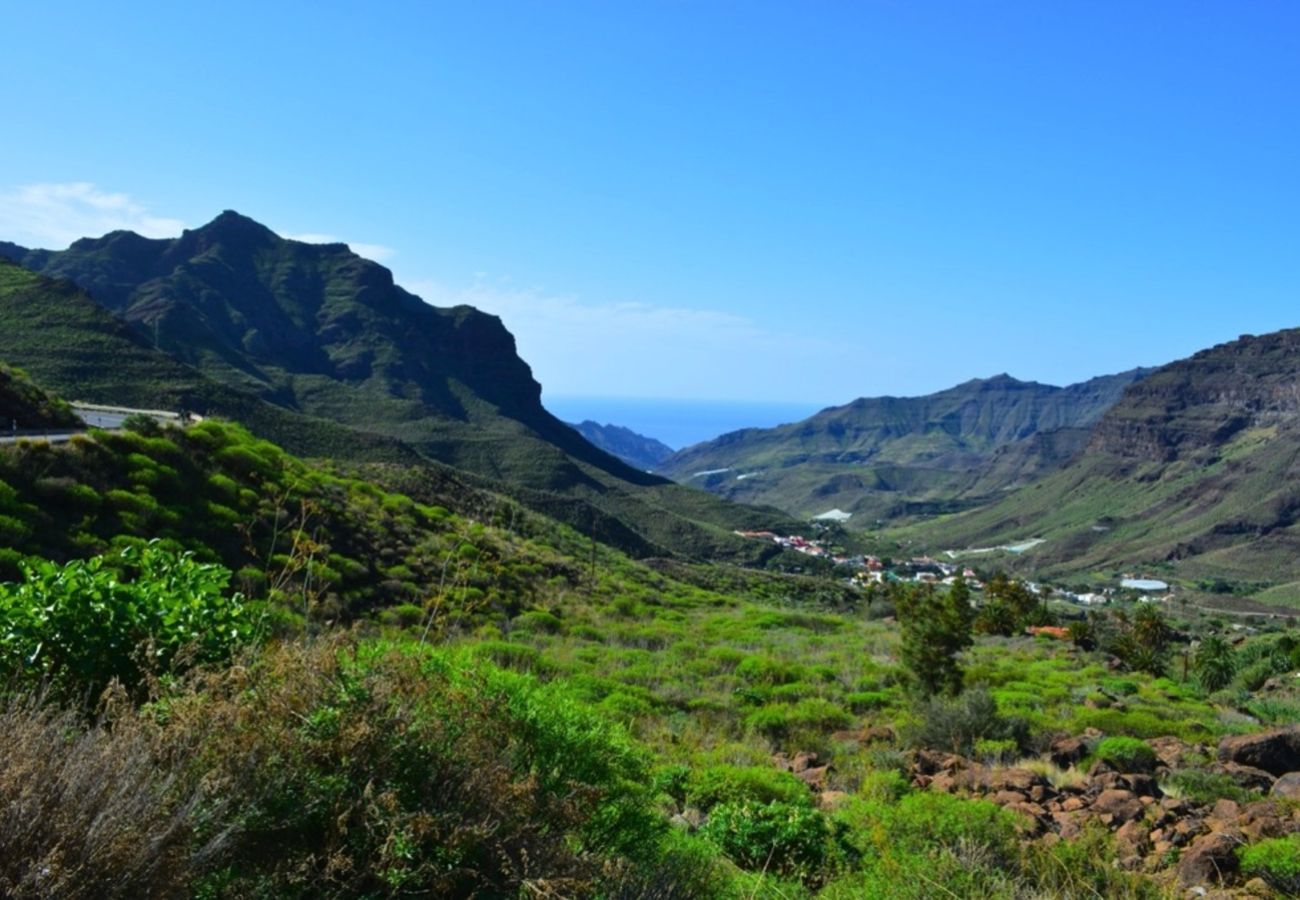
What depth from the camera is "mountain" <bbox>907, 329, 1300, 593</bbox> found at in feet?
359

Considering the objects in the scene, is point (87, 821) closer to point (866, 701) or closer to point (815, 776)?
point (815, 776)

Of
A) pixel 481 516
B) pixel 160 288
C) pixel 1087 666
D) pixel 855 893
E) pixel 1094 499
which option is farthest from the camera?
pixel 1094 499

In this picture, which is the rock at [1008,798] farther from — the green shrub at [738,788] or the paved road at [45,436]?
the paved road at [45,436]

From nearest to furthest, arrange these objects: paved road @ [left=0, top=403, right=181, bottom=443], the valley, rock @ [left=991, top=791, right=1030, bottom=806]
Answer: the valley, rock @ [left=991, top=791, right=1030, bottom=806], paved road @ [left=0, top=403, right=181, bottom=443]

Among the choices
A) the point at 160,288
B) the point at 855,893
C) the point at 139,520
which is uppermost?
the point at 160,288

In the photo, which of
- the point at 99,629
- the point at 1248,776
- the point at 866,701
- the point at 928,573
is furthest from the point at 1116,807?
the point at 928,573

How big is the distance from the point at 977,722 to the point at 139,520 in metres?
12.9

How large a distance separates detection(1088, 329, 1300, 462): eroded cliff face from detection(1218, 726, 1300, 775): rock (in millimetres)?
165754

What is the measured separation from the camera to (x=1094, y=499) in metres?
151

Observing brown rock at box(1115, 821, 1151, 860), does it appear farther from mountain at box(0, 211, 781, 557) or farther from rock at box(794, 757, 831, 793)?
mountain at box(0, 211, 781, 557)

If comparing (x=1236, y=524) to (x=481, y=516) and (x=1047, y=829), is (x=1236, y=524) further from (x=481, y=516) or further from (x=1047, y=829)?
(x=1047, y=829)

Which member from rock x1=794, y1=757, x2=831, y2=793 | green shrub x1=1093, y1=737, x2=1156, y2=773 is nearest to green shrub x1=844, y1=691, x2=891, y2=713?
rock x1=794, y1=757, x2=831, y2=793

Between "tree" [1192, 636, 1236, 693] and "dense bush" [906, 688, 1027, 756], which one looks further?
"tree" [1192, 636, 1236, 693]

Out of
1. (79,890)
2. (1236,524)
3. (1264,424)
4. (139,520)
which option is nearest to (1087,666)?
(139,520)
